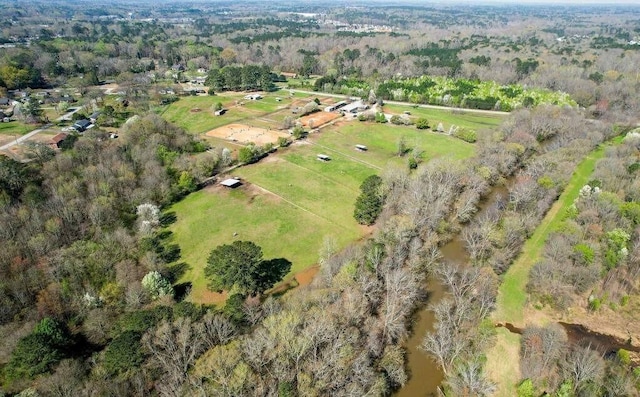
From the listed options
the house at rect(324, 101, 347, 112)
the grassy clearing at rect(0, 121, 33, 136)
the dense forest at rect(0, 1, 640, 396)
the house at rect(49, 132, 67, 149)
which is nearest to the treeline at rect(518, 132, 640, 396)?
the dense forest at rect(0, 1, 640, 396)

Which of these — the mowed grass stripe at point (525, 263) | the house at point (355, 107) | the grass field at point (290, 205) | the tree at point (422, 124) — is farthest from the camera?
the house at point (355, 107)

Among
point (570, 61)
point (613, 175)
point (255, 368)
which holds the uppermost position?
point (570, 61)

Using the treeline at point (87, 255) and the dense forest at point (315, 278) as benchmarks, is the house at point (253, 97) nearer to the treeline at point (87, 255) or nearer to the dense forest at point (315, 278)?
the dense forest at point (315, 278)

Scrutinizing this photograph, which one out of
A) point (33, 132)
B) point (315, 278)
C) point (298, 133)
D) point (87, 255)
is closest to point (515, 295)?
point (315, 278)

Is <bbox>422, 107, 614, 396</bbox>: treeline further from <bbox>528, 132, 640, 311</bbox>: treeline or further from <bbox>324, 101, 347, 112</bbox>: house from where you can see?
<bbox>324, 101, 347, 112</bbox>: house

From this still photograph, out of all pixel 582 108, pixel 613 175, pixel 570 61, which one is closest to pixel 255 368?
pixel 613 175

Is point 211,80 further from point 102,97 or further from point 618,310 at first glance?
point 618,310

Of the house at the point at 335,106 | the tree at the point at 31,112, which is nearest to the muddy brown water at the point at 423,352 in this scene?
the house at the point at 335,106
